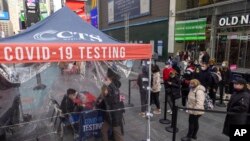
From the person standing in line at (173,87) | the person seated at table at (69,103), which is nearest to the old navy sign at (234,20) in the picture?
the person standing in line at (173,87)

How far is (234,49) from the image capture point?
15.3 meters

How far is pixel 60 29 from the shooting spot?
5699 mm

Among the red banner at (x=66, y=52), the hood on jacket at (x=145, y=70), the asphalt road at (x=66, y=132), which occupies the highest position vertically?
the red banner at (x=66, y=52)

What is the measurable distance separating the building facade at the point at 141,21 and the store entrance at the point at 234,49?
676cm

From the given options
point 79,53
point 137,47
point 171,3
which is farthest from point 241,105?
point 171,3

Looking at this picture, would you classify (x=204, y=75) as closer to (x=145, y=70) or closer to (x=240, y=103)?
(x=145, y=70)

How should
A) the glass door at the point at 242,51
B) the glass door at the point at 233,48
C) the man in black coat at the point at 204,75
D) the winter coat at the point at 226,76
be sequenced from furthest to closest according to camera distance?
the glass door at the point at 233,48
the glass door at the point at 242,51
the winter coat at the point at 226,76
the man in black coat at the point at 204,75

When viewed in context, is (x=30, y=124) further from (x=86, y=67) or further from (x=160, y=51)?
(x=160, y=51)

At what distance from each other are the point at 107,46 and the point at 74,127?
7.05ft

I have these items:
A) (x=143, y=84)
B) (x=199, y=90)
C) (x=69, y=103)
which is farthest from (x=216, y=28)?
(x=69, y=103)

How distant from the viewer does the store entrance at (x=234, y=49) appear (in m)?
14.4

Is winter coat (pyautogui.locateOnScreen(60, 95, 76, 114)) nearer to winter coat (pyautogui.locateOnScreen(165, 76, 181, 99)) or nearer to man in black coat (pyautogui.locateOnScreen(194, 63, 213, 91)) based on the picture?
winter coat (pyautogui.locateOnScreen(165, 76, 181, 99))

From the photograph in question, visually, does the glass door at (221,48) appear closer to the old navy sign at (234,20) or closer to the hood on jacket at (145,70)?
the old navy sign at (234,20)

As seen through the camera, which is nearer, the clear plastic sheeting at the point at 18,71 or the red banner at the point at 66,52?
the red banner at the point at 66,52
